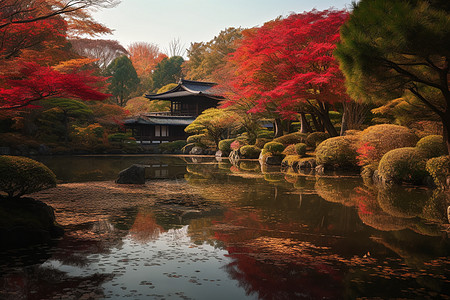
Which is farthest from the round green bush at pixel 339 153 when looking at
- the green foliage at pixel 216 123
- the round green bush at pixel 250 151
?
the green foliage at pixel 216 123

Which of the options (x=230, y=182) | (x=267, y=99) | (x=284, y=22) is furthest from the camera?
(x=267, y=99)

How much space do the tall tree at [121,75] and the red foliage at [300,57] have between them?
29.4 m

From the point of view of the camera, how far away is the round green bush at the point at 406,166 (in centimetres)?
1148

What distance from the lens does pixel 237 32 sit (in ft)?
163

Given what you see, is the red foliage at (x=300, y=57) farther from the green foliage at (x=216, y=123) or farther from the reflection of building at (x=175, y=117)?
the reflection of building at (x=175, y=117)

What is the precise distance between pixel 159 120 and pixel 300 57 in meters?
24.4

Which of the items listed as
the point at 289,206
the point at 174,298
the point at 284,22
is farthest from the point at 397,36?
the point at 284,22

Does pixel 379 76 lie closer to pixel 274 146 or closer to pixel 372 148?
pixel 372 148

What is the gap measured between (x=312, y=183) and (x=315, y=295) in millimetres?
9255

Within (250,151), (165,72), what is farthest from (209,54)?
(250,151)

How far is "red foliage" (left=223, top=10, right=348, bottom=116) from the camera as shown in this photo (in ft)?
53.1

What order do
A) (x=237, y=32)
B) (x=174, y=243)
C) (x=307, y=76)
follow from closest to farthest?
(x=174, y=243)
(x=307, y=76)
(x=237, y=32)

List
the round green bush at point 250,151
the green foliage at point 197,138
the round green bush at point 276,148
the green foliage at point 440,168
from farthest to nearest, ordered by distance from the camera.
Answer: the green foliage at point 197,138, the round green bush at point 250,151, the round green bush at point 276,148, the green foliage at point 440,168

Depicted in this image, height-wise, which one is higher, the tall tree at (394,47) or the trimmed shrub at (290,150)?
the tall tree at (394,47)
